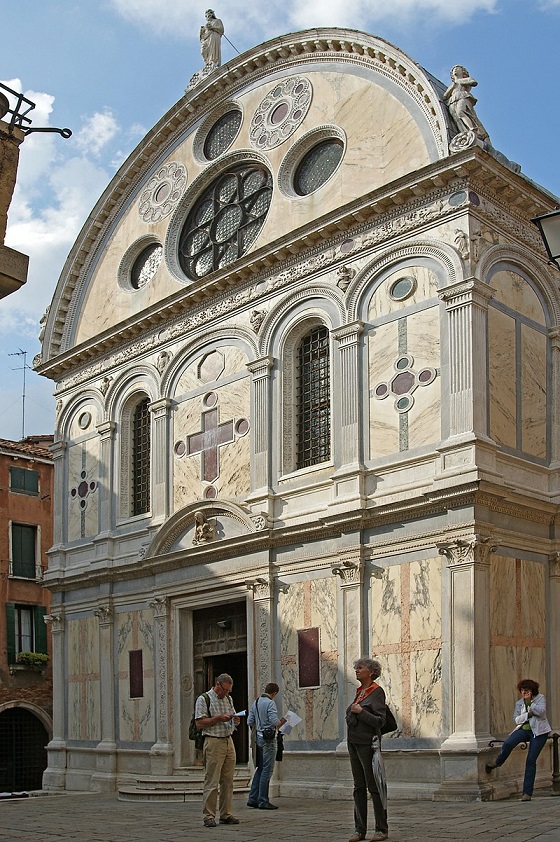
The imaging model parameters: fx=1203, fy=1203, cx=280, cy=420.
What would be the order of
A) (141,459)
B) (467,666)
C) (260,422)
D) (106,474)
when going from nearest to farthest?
(467,666), (260,422), (141,459), (106,474)

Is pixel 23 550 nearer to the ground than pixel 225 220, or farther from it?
nearer to the ground

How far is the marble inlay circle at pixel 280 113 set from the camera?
23281mm

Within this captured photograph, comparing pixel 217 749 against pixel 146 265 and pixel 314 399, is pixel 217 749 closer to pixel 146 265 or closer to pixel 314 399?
pixel 314 399

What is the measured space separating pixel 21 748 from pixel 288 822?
21.4m

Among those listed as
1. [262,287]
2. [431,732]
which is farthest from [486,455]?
[262,287]

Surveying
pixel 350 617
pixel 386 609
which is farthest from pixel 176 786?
pixel 386 609

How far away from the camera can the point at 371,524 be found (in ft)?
64.2

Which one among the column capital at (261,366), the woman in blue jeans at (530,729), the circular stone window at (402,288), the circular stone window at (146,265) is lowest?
the woman in blue jeans at (530,729)

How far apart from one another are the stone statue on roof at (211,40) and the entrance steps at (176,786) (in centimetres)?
1471

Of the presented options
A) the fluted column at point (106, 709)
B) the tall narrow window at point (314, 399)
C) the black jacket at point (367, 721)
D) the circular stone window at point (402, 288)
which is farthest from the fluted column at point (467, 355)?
the fluted column at point (106, 709)

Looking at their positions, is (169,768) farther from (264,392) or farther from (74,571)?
(264,392)

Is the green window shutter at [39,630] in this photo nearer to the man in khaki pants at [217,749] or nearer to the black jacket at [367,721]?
the man in khaki pants at [217,749]

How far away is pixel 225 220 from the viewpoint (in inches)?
973

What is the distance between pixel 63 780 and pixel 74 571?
444 cm
